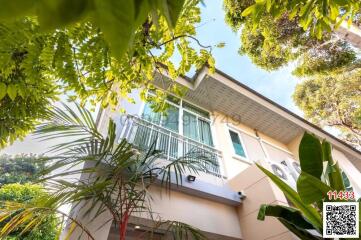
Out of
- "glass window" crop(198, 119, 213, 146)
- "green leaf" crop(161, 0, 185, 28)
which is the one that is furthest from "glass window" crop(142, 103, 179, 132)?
"green leaf" crop(161, 0, 185, 28)

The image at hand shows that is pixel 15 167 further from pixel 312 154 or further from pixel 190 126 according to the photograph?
pixel 312 154

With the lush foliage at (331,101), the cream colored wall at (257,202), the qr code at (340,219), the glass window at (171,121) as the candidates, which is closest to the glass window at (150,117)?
the glass window at (171,121)

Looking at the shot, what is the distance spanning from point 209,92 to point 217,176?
3.09m

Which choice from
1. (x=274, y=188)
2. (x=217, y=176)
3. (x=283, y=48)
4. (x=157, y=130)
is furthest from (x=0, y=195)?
(x=283, y=48)

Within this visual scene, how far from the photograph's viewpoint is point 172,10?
0.38m

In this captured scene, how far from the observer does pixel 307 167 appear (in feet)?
7.61

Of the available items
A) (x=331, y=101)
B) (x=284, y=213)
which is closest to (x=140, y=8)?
(x=284, y=213)

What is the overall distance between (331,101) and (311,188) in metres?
9.48

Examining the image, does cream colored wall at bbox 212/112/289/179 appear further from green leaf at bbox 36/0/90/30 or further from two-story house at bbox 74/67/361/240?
green leaf at bbox 36/0/90/30

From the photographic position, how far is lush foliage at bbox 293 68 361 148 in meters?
8.75

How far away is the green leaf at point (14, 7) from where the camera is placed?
28 cm

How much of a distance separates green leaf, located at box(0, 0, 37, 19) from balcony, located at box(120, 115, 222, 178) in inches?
149

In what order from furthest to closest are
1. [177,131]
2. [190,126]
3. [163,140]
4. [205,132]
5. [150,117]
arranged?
1. [205,132]
2. [190,126]
3. [177,131]
4. [150,117]
5. [163,140]

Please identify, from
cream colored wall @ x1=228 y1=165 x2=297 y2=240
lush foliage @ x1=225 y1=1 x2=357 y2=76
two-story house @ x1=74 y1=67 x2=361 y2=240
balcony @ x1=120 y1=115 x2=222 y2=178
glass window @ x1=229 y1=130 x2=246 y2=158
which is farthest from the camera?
glass window @ x1=229 y1=130 x2=246 y2=158
